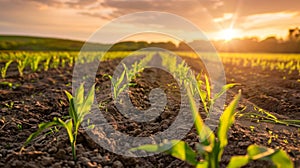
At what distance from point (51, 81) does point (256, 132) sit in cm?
430

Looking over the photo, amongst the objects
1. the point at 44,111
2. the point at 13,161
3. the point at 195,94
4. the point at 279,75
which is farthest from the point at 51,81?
the point at 279,75

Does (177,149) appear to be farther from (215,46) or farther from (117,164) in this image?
(215,46)

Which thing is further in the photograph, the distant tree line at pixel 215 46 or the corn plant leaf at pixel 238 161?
the distant tree line at pixel 215 46

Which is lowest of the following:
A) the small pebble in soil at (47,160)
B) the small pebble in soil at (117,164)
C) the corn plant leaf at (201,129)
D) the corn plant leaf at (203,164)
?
the small pebble in soil at (117,164)

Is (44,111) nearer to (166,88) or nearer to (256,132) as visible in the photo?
(166,88)

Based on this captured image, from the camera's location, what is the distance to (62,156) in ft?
6.79

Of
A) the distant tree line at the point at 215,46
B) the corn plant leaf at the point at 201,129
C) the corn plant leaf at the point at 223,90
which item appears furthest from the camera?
the distant tree line at the point at 215,46

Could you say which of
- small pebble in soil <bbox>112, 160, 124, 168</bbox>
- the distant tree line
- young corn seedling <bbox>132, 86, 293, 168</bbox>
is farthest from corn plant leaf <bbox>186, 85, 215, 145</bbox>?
the distant tree line

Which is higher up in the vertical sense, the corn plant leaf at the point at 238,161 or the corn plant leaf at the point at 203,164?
the corn plant leaf at the point at 238,161

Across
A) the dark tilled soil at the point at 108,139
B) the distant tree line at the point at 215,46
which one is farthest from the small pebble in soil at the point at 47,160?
the distant tree line at the point at 215,46

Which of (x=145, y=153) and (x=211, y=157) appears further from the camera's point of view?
(x=145, y=153)

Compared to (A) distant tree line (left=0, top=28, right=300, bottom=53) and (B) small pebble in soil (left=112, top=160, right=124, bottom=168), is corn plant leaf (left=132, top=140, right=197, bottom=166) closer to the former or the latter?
(B) small pebble in soil (left=112, top=160, right=124, bottom=168)

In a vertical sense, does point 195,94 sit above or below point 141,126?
above

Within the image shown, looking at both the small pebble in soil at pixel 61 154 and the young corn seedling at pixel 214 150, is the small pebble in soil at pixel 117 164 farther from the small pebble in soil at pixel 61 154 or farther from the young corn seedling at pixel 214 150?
the young corn seedling at pixel 214 150
